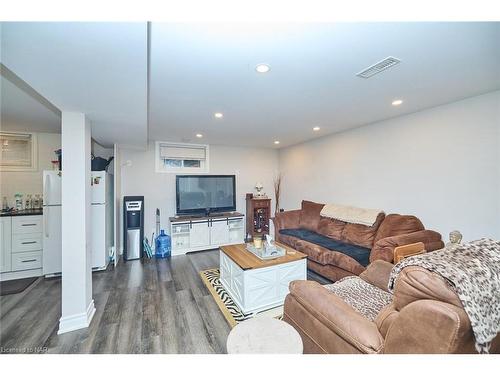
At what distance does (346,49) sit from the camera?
1419 millimetres

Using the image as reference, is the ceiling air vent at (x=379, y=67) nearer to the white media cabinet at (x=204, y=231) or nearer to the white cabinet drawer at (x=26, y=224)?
the white media cabinet at (x=204, y=231)

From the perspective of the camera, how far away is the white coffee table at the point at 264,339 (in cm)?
103

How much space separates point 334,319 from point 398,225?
2.15 metres

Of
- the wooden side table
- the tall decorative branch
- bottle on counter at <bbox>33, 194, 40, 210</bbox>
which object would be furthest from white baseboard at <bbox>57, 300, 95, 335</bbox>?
the tall decorative branch

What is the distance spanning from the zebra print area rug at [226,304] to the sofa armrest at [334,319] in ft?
→ 2.52


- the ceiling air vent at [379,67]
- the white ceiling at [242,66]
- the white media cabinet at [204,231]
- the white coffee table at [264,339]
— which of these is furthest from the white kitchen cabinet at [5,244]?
the ceiling air vent at [379,67]

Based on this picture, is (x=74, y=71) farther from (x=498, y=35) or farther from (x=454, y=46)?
(x=498, y=35)

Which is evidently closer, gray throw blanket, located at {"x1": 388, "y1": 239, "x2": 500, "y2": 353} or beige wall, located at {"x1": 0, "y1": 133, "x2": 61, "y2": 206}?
gray throw blanket, located at {"x1": 388, "y1": 239, "x2": 500, "y2": 353}

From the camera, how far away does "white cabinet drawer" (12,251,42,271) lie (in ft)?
9.71

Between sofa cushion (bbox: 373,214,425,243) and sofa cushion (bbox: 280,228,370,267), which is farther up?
sofa cushion (bbox: 373,214,425,243)

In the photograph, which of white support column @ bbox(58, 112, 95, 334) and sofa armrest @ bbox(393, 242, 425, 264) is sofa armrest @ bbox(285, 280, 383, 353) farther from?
white support column @ bbox(58, 112, 95, 334)

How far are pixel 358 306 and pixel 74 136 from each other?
2922mm

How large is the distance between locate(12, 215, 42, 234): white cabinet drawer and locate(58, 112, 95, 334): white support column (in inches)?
71.7

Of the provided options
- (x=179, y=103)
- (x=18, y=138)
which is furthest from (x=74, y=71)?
(x=18, y=138)
